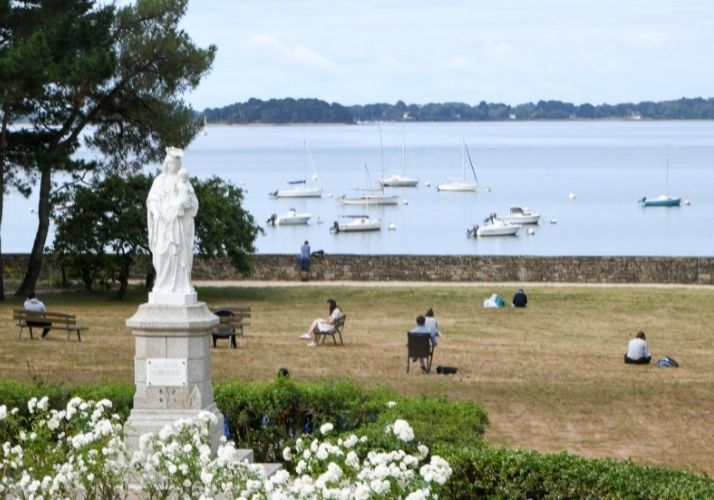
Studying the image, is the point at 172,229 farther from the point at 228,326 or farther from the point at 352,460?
the point at 228,326

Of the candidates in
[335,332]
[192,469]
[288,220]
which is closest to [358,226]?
[288,220]

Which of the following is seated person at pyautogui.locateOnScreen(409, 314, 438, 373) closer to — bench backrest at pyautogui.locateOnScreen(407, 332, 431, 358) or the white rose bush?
bench backrest at pyautogui.locateOnScreen(407, 332, 431, 358)

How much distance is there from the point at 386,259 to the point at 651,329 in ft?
39.0

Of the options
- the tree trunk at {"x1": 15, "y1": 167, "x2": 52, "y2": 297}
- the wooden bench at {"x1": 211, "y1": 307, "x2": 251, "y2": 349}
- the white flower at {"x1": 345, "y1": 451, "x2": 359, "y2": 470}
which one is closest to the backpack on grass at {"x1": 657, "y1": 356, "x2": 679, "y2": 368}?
the wooden bench at {"x1": 211, "y1": 307, "x2": 251, "y2": 349}

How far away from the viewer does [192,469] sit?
1166cm

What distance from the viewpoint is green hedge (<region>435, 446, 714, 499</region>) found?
42.5ft

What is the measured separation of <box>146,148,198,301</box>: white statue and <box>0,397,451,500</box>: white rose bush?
7.19ft

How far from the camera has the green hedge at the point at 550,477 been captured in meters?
13.0

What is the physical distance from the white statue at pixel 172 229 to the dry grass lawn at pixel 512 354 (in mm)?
5154

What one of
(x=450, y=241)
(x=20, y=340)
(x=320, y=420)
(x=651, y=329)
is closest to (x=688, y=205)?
(x=450, y=241)

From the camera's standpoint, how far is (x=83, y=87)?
130 ft

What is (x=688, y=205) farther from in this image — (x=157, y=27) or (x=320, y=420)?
(x=320, y=420)

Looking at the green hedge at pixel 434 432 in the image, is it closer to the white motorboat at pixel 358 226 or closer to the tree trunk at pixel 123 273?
the tree trunk at pixel 123 273

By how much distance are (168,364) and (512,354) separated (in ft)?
42.9
